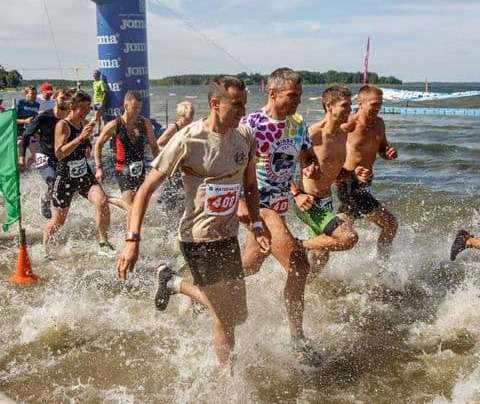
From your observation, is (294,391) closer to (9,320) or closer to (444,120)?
(9,320)

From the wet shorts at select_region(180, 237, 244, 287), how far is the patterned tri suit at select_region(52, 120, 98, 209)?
3.33 meters

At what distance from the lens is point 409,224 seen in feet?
29.1

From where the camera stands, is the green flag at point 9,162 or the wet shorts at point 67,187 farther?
the wet shorts at point 67,187

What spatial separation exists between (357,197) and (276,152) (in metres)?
1.61

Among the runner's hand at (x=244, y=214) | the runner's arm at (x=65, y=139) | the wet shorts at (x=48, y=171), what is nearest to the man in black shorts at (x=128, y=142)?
the wet shorts at (x=48, y=171)

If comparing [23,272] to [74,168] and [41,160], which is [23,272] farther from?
[41,160]

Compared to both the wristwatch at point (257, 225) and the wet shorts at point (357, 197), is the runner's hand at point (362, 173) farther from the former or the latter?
the wristwatch at point (257, 225)

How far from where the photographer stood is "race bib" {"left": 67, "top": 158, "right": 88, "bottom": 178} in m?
6.63

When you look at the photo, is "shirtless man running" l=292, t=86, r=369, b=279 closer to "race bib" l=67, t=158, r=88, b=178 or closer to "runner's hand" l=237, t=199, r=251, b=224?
"runner's hand" l=237, t=199, r=251, b=224

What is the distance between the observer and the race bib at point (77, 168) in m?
6.63

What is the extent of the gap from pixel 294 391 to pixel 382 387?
0.59 m

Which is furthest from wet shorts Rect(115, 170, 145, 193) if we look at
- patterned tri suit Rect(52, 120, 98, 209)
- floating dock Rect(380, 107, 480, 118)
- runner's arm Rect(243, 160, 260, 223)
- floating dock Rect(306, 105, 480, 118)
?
floating dock Rect(380, 107, 480, 118)

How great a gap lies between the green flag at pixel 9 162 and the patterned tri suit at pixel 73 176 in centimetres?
53

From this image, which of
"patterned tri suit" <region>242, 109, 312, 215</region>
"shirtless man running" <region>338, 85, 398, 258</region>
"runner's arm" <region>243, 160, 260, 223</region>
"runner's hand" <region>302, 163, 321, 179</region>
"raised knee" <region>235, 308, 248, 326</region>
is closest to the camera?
"raised knee" <region>235, 308, 248, 326</region>
